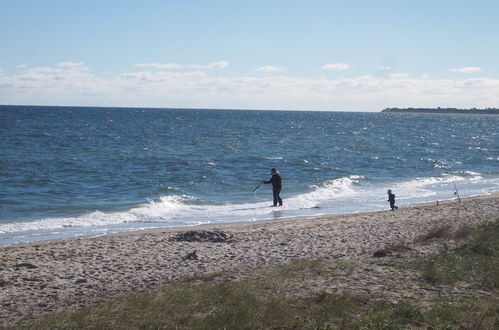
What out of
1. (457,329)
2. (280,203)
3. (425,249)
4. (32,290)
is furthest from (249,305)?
(280,203)

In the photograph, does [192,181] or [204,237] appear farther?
[192,181]

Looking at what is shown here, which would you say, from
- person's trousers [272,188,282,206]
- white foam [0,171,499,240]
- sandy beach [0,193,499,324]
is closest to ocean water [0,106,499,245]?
white foam [0,171,499,240]

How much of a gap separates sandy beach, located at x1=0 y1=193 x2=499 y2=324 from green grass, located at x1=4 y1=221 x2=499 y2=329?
690mm

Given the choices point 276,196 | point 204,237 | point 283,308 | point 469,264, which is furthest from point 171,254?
point 276,196

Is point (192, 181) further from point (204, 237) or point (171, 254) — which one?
point (171, 254)

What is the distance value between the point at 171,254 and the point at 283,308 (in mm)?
4999

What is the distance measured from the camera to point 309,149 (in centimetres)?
4962

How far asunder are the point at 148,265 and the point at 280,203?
36.2ft

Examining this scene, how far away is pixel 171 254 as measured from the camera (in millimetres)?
12242

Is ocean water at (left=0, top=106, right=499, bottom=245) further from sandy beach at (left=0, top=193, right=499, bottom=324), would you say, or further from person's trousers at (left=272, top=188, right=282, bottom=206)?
sandy beach at (left=0, top=193, right=499, bottom=324)

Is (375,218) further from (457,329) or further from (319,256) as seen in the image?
(457,329)

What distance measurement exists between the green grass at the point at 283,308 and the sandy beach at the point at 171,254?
69cm

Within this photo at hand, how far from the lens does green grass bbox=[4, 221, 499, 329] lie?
716 cm

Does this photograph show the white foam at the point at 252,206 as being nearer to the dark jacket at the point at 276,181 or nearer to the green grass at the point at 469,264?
the dark jacket at the point at 276,181
